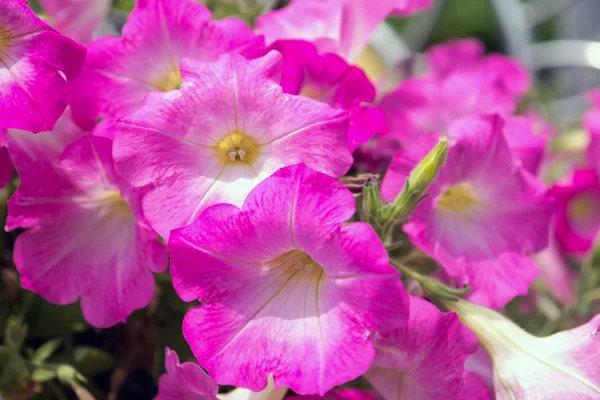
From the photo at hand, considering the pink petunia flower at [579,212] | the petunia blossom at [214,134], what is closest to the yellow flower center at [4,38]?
the petunia blossom at [214,134]

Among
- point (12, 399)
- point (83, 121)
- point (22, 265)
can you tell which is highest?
point (83, 121)

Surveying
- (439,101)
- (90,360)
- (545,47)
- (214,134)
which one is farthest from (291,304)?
(545,47)

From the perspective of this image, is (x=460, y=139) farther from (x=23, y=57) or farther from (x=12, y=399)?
(x=12, y=399)

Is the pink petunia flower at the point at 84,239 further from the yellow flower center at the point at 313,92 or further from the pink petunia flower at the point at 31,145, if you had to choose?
the yellow flower center at the point at 313,92

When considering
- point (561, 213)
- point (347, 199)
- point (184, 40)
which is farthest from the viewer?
point (561, 213)

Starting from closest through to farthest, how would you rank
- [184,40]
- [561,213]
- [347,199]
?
1. [347,199]
2. [184,40]
3. [561,213]

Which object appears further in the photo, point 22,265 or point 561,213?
point 561,213

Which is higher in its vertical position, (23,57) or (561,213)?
(23,57)

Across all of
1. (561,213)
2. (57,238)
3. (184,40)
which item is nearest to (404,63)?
(561,213)
